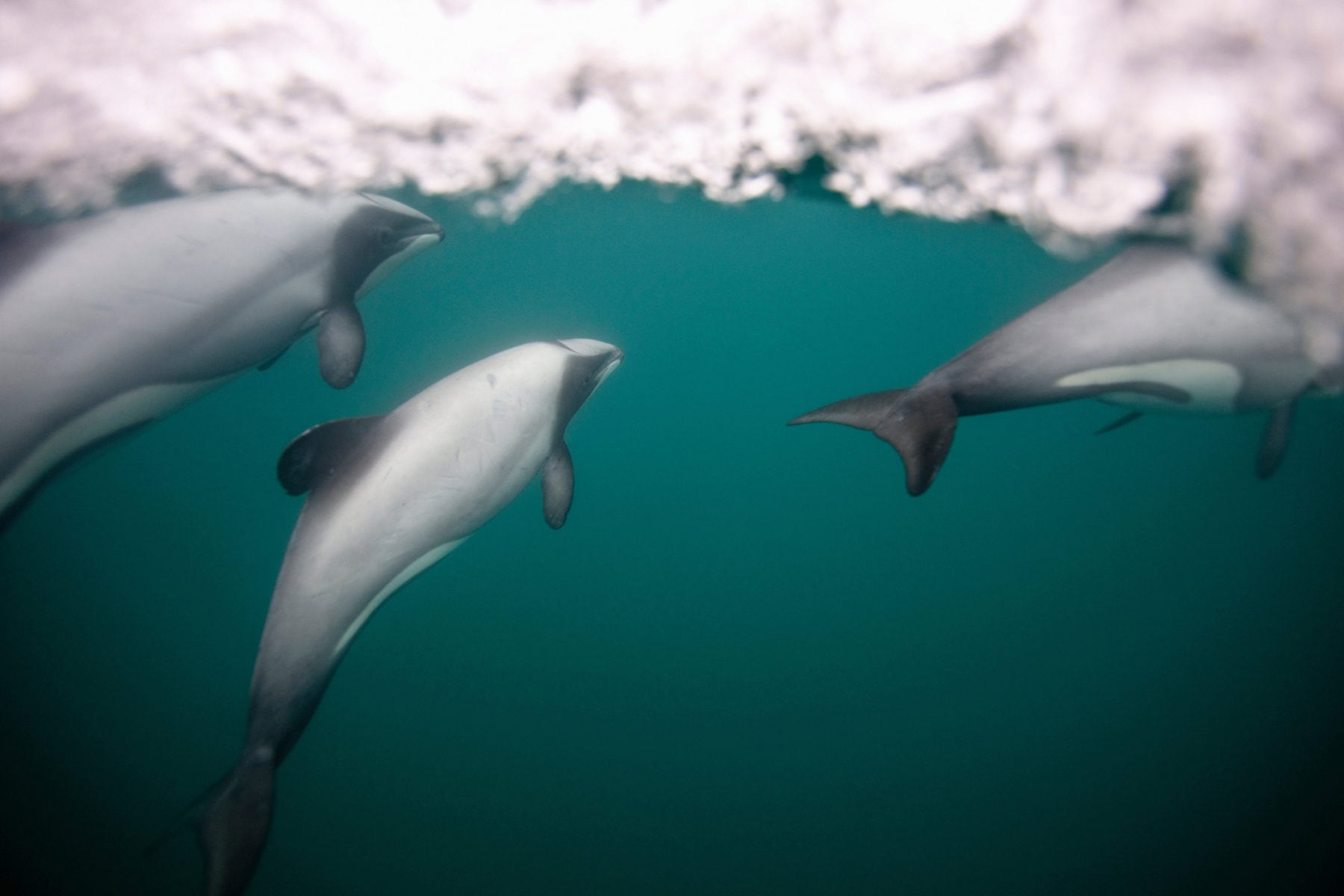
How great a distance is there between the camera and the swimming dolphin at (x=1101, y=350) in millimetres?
2957

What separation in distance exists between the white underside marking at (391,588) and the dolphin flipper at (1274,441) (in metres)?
6.24

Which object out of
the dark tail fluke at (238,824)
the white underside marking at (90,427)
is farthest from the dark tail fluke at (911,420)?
the white underside marking at (90,427)

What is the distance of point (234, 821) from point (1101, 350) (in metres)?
5.26

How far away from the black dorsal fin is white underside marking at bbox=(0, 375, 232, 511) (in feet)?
2.86

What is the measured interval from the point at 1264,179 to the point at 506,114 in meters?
2.87

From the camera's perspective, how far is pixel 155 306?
10.5ft

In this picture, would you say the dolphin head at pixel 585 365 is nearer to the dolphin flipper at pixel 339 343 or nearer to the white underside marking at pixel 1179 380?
the dolphin flipper at pixel 339 343

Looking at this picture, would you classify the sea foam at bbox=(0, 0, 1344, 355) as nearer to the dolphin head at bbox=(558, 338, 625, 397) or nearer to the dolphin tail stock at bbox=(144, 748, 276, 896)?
the dolphin head at bbox=(558, 338, 625, 397)

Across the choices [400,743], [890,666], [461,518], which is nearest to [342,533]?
[461,518]

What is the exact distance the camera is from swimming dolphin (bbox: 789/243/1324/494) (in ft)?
9.70

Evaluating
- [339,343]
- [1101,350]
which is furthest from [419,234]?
[1101,350]

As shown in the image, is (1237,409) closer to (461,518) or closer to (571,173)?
(571,173)

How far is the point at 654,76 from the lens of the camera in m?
2.32

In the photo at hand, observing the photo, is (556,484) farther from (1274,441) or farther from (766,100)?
(1274,441)
